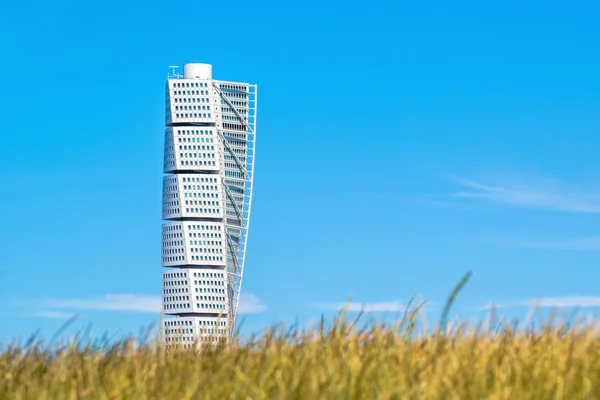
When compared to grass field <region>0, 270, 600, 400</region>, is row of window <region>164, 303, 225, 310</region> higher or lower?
higher

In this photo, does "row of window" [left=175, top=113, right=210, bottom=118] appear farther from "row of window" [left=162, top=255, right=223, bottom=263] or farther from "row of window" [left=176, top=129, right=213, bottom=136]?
"row of window" [left=162, top=255, right=223, bottom=263]

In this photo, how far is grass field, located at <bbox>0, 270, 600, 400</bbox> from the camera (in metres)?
5.69

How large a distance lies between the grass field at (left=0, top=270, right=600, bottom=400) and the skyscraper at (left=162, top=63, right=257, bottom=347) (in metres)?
125

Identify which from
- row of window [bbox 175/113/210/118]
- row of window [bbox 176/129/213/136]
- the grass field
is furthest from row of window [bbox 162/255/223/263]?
the grass field

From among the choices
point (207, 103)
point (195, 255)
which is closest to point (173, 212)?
point (195, 255)

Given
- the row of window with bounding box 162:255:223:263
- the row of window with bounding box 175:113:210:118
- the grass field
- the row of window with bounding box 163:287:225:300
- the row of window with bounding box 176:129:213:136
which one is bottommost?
the grass field

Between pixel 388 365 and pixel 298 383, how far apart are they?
1.07m

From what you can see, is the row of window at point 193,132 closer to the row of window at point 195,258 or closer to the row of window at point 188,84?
the row of window at point 188,84

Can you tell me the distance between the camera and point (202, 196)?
132500 mm

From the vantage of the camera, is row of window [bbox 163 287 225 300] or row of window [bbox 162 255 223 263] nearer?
row of window [bbox 162 255 223 263]

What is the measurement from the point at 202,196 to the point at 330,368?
12739cm

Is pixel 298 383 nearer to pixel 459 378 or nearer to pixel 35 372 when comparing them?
pixel 459 378

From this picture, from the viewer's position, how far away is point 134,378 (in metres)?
6.26

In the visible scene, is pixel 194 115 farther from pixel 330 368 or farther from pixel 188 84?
pixel 330 368
